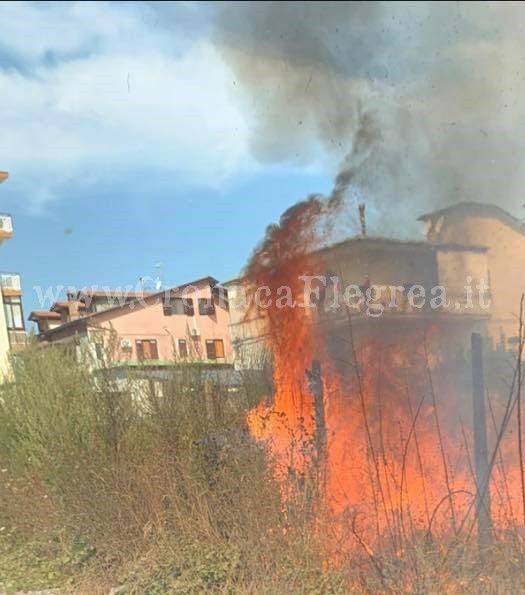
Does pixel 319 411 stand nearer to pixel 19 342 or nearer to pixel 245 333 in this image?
pixel 245 333

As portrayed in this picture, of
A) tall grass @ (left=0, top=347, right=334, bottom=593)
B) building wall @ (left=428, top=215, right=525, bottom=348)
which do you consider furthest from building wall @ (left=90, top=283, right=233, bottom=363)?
building wall @ (left=428, top=215, right=525, bottom=348)

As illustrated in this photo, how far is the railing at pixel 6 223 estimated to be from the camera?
29.7 ft

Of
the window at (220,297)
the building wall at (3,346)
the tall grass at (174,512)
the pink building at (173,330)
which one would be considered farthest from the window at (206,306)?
the building wall at (3,346)

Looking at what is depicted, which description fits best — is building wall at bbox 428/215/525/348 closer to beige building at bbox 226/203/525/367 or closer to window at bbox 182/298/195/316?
beige building at bbox 226/203/525/367

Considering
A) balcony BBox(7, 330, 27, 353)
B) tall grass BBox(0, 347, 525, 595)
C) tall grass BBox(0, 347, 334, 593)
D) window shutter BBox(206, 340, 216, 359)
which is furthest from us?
balcony BBox(7, 330, 27, 353)

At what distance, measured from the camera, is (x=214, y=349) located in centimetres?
707

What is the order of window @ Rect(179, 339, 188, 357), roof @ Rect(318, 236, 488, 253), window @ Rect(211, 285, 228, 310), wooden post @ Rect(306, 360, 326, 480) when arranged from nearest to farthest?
wooden post @ Rect(306, 360, 326, 480)
roof @ Rect(318, 236, 488, 253)
window @ Rect(179, 339, 188, 357)
window @ Rect(211, 285, 228, 310)

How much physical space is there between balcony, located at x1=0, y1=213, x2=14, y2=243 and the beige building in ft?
18.0

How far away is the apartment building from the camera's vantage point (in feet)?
31.5

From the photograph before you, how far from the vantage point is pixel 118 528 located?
19.1 ft

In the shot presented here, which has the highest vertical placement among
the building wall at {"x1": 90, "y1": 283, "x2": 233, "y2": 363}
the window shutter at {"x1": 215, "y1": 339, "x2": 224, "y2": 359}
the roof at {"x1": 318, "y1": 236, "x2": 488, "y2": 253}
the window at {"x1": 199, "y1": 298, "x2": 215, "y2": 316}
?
the roof at {"x1": 318, "y1": 236, "x2": 488, "y2": 253}

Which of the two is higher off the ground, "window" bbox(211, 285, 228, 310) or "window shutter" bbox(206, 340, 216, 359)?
"window" bbox(211, 285, 228, 310)

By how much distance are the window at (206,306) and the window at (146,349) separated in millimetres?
894

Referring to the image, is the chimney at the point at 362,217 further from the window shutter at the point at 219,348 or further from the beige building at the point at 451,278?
the window shutter at the point at 219,348
